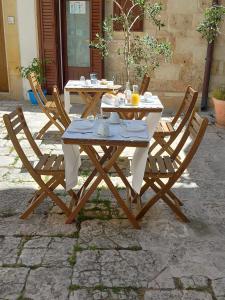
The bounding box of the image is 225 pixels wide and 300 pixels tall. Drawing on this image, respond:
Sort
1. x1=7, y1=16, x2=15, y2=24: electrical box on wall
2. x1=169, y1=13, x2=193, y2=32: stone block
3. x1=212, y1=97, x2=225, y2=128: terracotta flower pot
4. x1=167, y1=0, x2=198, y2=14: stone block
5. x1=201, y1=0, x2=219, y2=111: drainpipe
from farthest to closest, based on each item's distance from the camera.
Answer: x1=7, y1=16, x2=15, y2=24: electrical box on wall → x1=201, y1=0, x2=219, y2=111: drainpipe → x1=169, y1=13, x2=193, y2=32: stone block → x1=167, y1=0, x2=198, y2=14: stone block → x1=212, y1=97, x2=225, y2=128: terracotta flower pot

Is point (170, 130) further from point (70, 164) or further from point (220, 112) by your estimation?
point (220, 112)

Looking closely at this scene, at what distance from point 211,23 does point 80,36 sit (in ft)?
9.00

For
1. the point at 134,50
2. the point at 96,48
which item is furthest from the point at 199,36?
the point at 96,48

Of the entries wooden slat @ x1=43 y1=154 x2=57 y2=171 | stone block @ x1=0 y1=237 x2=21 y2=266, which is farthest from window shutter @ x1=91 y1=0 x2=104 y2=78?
stone block @ x1=0 y1=237 x2=21 y2=266

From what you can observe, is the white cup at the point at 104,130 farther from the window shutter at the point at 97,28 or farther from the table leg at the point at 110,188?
the window shutter at the point at 97,28

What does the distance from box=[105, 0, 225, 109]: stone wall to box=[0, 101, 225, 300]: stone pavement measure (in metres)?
4.11

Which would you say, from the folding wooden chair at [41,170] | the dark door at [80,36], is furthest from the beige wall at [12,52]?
the folding wooden chair at [41,170]

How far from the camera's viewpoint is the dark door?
7.48 meters

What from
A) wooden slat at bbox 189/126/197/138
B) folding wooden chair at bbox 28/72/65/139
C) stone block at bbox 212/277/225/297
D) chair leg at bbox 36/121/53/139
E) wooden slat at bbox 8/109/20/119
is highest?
wooden slat at bbox 8/109/20/119

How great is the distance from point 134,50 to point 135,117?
2.54 m

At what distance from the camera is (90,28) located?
7543 mm

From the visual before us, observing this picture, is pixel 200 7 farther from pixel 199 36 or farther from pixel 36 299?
pixel 36 299

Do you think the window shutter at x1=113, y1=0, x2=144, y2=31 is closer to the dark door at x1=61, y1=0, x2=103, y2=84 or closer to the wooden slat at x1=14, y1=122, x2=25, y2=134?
the dark door at x1=61, y1=0, x2=103, y2=84

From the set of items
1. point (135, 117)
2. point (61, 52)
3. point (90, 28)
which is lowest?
point (135, 117)
